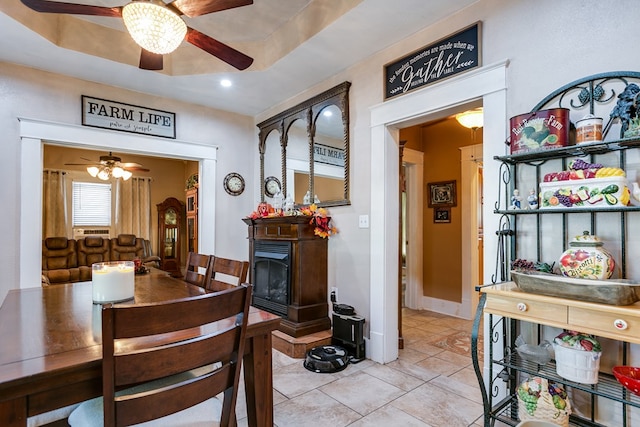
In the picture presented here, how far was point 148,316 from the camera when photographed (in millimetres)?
892

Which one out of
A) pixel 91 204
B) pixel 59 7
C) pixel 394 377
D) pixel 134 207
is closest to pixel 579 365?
pixel 394 377

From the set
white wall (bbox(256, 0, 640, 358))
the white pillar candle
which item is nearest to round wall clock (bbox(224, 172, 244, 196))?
white wall (bbox(256, 0, 640, 358))

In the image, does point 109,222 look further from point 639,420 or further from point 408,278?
point 639,420

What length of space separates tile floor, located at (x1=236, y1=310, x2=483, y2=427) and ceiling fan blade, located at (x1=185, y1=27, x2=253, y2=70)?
2.24 m

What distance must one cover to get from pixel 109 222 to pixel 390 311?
670 centimetres

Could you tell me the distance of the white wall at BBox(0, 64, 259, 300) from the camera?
304 cm

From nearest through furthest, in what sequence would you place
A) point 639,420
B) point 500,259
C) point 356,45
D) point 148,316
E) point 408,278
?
point 148,316 < point 639,420 < point 500,259 < point 356,45 < point 408,278

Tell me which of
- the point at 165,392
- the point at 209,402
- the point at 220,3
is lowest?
the point at 209,402

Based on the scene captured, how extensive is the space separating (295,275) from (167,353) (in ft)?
7.26

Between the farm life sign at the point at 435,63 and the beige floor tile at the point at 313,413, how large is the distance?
239cm

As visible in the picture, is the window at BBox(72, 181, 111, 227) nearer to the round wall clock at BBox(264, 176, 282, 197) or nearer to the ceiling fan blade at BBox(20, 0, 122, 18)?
the round wall clock at BBox(264, 176, 282, 197)

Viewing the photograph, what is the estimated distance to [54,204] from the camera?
643 cm

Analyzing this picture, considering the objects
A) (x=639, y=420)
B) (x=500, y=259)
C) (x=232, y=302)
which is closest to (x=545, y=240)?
(x=500, y=259)

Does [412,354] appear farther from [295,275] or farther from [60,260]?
[60,260]
